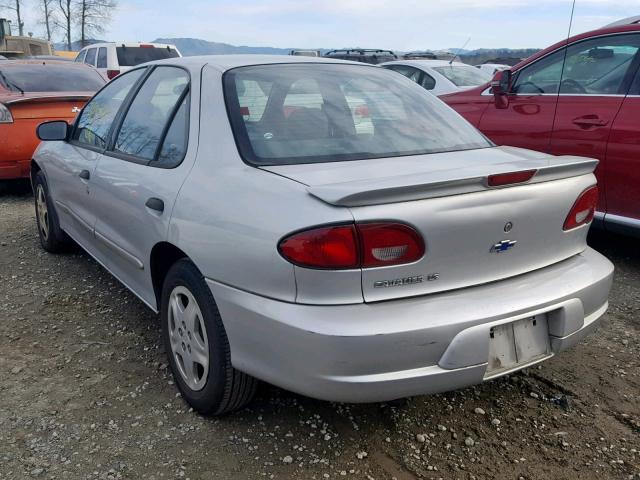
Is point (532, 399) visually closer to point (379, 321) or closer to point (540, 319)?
point (540, 319)

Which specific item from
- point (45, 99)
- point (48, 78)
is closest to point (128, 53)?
point (48, 78)

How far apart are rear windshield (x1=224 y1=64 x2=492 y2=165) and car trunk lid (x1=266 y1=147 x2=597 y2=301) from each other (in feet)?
0.47

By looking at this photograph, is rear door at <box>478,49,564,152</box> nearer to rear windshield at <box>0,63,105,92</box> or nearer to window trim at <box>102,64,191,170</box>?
window trim at <box>102,64,191,170</box>

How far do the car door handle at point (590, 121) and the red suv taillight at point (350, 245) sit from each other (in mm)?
2807

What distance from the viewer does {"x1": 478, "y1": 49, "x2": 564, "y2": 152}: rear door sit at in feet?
15.1

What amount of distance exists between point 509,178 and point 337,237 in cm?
69

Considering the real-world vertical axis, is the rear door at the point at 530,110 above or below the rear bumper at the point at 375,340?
above

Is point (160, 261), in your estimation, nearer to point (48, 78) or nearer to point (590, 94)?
point (590, 94)

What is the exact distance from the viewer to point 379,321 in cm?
198

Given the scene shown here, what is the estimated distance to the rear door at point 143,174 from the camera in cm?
268

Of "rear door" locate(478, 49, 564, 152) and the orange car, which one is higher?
"rear door" locate(478, 49, 564, 152)

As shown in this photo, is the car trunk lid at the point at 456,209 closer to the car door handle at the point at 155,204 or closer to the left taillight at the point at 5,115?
the car door handle at the point at 155,204

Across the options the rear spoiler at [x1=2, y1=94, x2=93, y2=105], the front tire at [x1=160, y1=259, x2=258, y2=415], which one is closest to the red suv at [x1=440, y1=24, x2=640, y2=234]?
the front tire at [x1=160, y1=259, x2=258, y2=415]

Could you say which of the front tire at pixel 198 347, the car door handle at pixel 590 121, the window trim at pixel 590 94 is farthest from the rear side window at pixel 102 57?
the front tire at pixel 198 347
